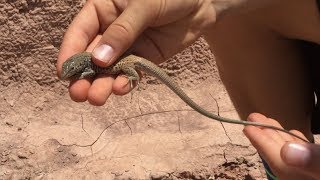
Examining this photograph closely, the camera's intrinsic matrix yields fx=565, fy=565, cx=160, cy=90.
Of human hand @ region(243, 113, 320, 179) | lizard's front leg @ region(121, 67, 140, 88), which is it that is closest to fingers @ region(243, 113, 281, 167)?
human hand @ region(243, 113, 320, 179)

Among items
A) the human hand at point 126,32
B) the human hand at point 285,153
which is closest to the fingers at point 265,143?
the human hand at point 285,153

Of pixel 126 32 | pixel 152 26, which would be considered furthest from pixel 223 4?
pixel 126 32

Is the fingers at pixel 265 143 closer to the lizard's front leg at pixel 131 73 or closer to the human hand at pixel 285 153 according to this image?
the human hand at pixel 285 153

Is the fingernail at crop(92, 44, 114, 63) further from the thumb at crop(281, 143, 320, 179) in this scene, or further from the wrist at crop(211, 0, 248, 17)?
the thumb at crop(281, 143, 320, 179)

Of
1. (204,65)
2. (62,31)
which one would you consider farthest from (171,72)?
(62,31)

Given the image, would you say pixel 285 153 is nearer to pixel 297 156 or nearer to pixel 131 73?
pixel 297 156

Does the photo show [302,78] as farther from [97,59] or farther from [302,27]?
[97,59]
